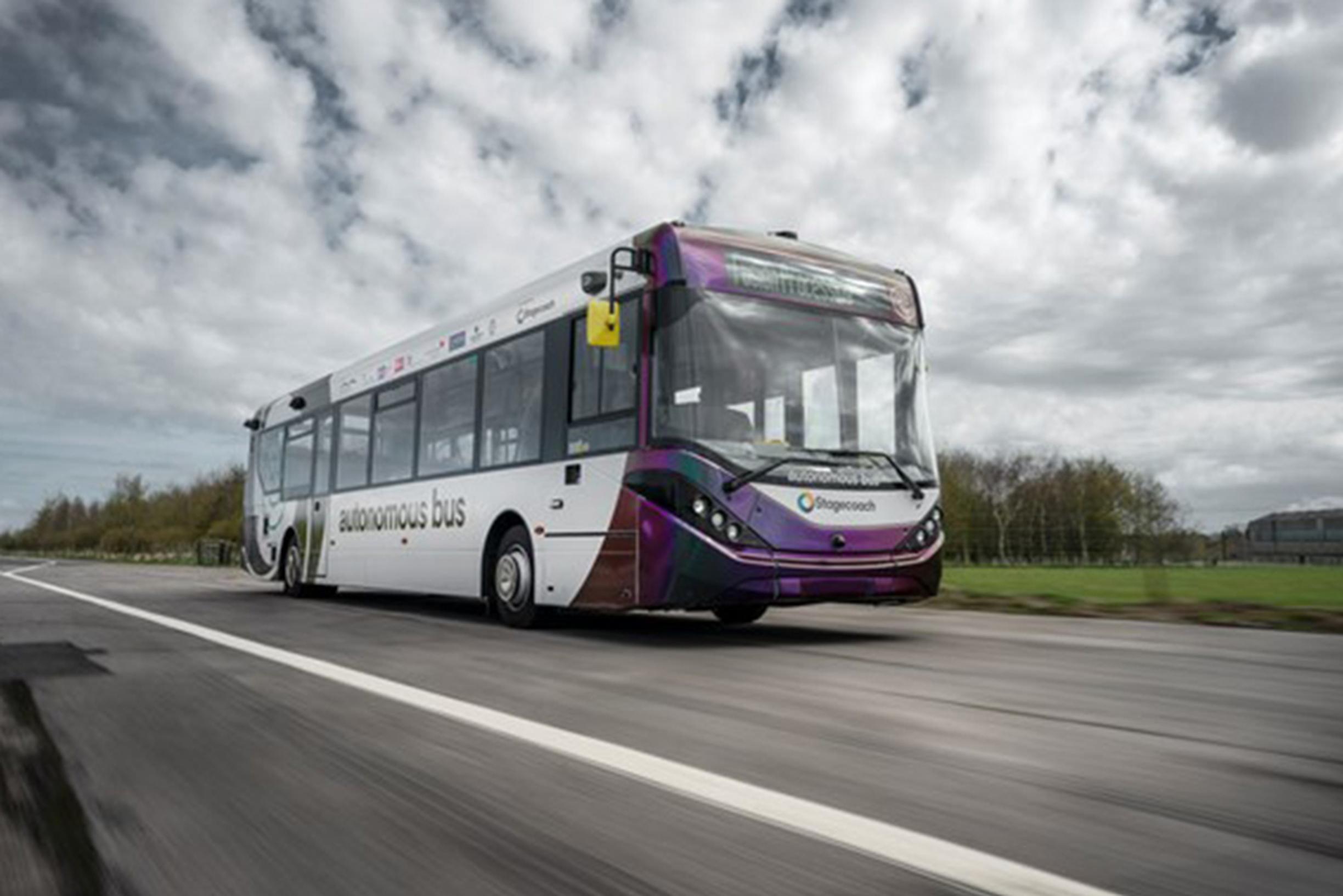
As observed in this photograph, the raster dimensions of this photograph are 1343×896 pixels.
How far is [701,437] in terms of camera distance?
299 inches

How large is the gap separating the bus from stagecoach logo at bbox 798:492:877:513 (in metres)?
0.02

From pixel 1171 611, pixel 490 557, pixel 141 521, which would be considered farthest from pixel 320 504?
pixel 141 521

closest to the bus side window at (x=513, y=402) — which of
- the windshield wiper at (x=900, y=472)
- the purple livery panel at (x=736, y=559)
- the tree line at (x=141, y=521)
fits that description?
the purple livery panel at (x=736, y=559)

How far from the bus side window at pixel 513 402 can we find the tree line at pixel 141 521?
147ft

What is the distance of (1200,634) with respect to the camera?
8656 millimetres

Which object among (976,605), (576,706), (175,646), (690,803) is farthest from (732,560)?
(976,605)

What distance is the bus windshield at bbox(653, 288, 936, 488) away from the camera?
7703 mm

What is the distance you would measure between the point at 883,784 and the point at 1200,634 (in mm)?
6842

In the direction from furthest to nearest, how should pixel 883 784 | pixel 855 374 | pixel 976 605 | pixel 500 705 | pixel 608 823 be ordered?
pixel 976 605 < pixel 855 374 < pixel 500 705 < pixel 883 784 < pixel 608 823

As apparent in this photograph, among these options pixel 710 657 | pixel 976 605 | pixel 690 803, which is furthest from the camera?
pixel 976 605

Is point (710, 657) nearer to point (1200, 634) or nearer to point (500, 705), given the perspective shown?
point (500, 705)

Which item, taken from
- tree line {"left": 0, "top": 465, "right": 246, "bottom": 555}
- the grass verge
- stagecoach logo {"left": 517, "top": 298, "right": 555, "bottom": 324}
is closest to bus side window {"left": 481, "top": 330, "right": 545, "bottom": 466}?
stagecoach logo {"left": 517, "top": 298, "right": 555, "bottom": 324}

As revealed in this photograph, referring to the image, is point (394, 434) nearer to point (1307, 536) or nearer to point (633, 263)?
point (633, 263)

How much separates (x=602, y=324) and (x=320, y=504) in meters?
8.88
